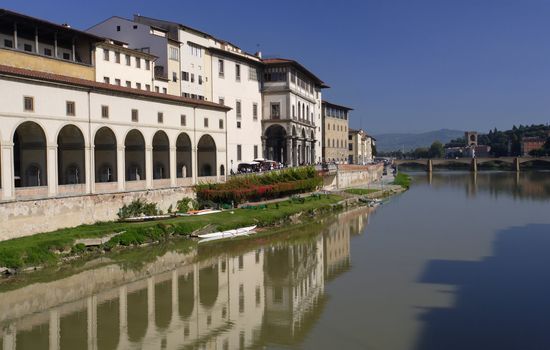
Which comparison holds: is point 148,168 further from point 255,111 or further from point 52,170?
point 255,111

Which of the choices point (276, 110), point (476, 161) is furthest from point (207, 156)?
point (476, 161)

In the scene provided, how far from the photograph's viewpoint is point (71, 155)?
3303 cm

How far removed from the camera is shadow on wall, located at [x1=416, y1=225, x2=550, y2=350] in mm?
16328

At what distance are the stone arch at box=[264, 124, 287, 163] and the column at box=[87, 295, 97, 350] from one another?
134ft

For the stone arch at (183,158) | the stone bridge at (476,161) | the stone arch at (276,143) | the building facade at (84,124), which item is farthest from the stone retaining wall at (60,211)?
→ the stone bridge at (476,161)

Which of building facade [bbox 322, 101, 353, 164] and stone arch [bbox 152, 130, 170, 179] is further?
building facade [bbox 322, 101, 353, 164]

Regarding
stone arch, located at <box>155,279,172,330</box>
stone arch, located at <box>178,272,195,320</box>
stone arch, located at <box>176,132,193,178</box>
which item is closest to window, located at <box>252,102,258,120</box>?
stone arch, located at <box>176,132,193,178</box>

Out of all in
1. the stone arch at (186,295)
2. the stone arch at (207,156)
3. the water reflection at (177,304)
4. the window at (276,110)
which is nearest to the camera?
the water reflection at (177,304)

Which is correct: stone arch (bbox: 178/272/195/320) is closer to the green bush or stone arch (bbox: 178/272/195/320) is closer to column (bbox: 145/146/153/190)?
the green bush

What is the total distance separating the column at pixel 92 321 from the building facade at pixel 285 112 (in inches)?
1597

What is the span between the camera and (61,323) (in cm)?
1852

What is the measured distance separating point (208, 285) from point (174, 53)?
29106mm

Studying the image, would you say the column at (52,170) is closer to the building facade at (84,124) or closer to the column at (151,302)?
the building facade at (84,124)

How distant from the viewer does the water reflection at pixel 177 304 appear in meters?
17.2
